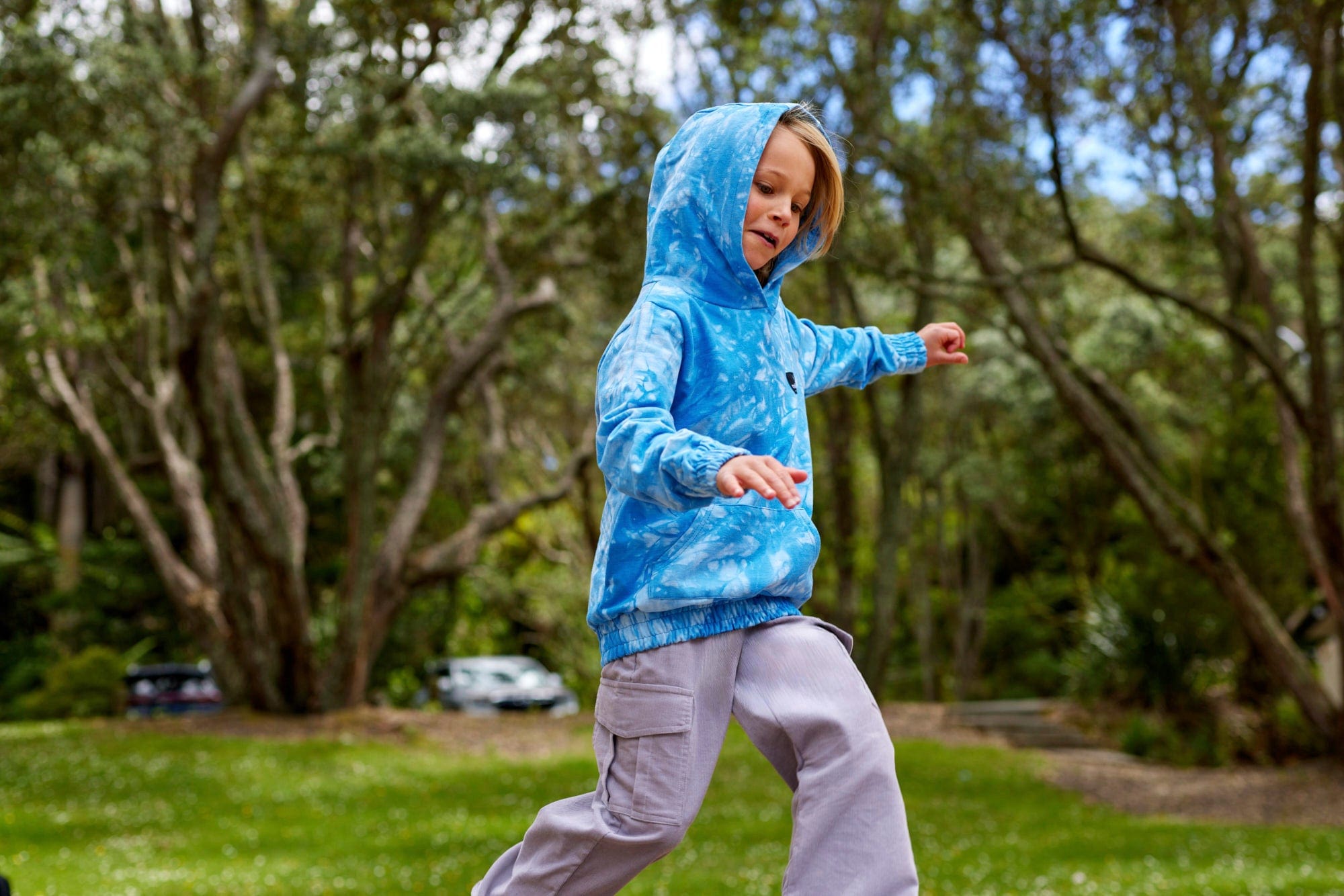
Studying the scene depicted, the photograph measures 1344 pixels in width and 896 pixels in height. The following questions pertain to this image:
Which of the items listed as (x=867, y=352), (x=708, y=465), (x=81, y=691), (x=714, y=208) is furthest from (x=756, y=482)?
(x=81, y=691)

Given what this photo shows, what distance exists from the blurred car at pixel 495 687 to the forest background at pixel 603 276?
1.27m

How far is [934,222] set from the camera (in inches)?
511

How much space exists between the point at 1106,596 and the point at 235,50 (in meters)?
11.8

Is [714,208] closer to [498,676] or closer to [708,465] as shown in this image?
[708,465]

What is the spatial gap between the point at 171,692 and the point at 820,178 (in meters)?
18.9

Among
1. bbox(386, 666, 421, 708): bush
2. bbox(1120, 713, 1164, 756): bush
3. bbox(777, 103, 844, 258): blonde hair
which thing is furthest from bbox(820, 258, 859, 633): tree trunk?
bbox(777, 103, 844, 258): blonde hair

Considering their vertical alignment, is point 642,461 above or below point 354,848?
above

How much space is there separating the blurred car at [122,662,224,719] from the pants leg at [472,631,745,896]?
17.9 meters

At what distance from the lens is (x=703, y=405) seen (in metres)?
2.26

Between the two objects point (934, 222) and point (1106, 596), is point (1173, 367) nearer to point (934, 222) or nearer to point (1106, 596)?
point (1106, 596)

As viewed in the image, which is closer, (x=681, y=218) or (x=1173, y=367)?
(x=681, y=218)

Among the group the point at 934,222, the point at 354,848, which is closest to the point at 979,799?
the point at 354,848

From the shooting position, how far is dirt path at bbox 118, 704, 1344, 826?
949 centimetres

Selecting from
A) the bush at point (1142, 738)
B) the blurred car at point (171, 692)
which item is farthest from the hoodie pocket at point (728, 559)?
the blurred car at point (171, 692)
